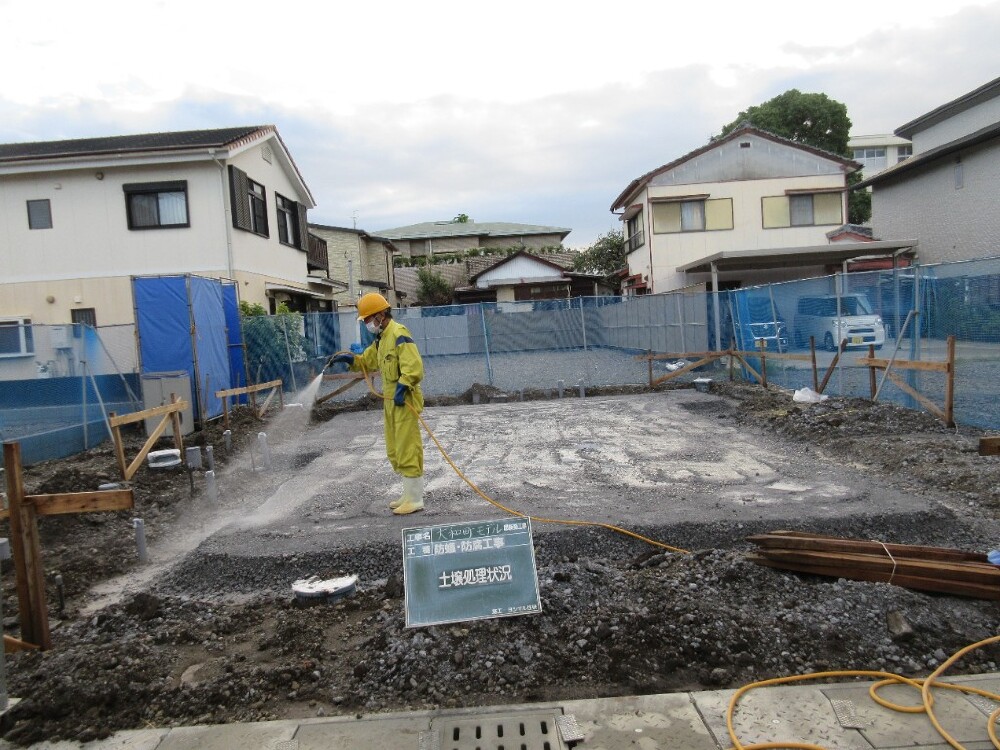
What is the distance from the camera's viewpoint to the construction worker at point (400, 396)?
6.62 metres

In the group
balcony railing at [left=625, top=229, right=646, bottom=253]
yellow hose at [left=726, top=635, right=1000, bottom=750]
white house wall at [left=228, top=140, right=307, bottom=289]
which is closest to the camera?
yellow hose at [left=726, top=635, right=1000, bottom=750]

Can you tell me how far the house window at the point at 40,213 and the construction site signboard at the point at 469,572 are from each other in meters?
18.0

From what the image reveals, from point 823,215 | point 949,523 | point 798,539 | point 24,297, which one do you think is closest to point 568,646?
point 798,539

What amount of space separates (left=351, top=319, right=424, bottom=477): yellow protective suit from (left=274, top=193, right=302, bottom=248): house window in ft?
52.8

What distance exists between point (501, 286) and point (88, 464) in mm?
28294

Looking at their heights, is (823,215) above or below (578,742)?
above

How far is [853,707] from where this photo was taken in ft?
10.7

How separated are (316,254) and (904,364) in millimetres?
21961

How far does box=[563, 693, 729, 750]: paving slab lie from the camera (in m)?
3.08

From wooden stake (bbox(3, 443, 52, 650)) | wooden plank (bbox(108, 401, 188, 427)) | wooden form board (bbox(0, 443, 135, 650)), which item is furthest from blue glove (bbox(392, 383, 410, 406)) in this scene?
wooden plank (bbox(108, 401, 188, 427))

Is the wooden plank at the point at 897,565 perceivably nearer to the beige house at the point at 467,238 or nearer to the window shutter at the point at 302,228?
the window shutter at the point at 302,228

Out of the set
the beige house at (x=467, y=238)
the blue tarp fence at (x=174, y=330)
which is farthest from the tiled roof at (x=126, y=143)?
the beige house at (x=467, y=238)

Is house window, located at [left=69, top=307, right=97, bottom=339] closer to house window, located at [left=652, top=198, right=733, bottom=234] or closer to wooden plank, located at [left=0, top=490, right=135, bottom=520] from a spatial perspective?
wooden plank, located at [left=0, top=490, right=135, bottom=520]

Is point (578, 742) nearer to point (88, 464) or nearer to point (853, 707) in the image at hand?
point (853, 707)
